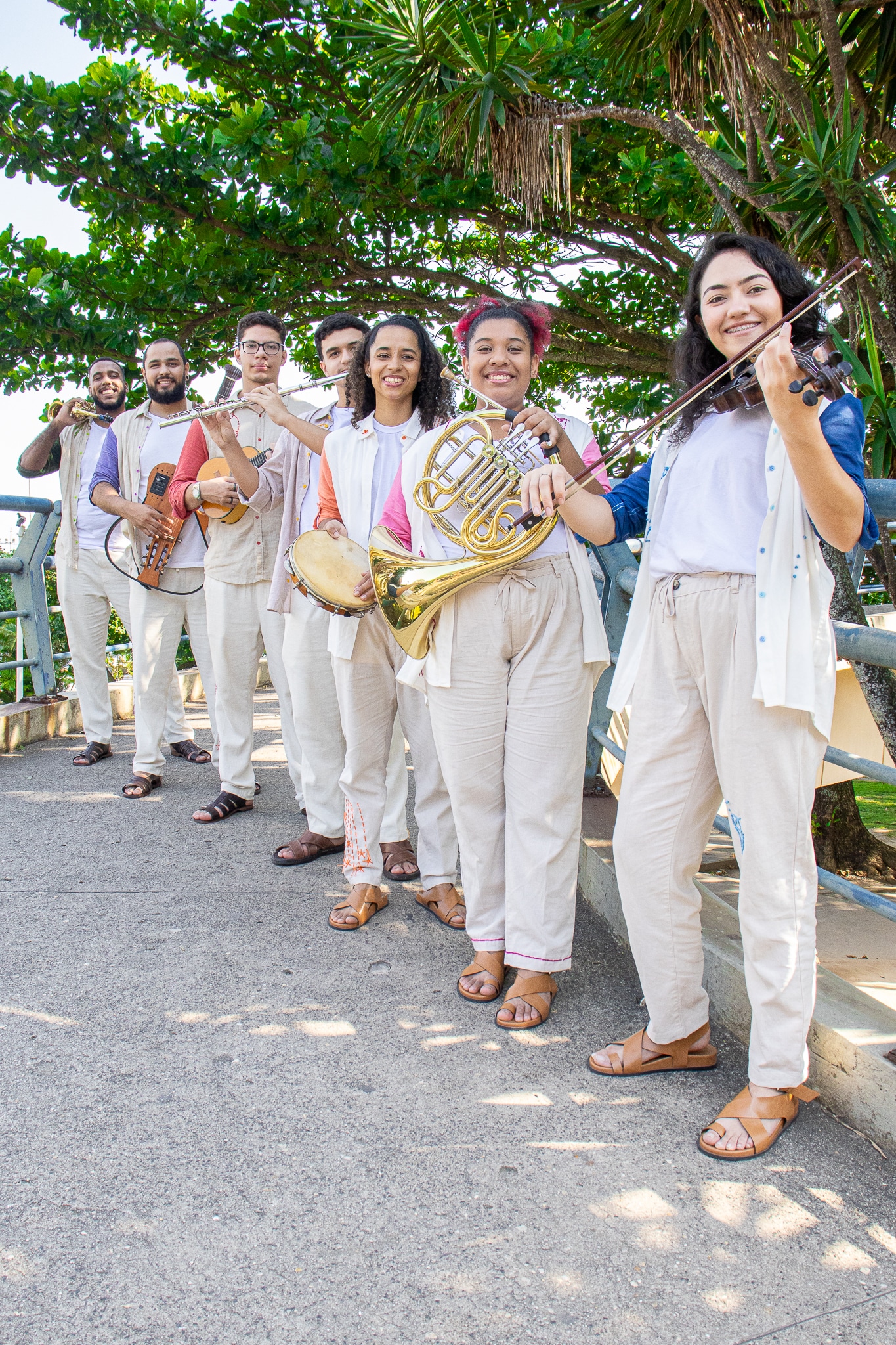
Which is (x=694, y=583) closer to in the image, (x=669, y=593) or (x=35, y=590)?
(x=669, y=593)

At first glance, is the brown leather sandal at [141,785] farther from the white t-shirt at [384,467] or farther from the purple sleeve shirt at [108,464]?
the white t-shirt at [384,467]

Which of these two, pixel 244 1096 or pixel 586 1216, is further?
pixel 244 1096

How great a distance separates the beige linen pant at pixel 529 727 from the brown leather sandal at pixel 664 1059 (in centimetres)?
39

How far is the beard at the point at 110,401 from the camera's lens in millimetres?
5508

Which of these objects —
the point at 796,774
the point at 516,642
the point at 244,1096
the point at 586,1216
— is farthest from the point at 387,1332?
the point at 516,642

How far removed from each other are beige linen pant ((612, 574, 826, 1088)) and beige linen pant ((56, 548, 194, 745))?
3772 millimetres

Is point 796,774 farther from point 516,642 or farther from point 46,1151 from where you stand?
point 46,1151

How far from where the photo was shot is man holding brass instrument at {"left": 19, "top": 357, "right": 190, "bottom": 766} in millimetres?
5496

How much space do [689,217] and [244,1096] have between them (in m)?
6.50

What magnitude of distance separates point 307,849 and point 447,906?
81 cm

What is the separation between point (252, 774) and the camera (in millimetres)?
4684

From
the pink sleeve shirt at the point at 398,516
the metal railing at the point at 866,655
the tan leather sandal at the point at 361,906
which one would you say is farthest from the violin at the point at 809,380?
the tan leather sandal at the point at 361,906

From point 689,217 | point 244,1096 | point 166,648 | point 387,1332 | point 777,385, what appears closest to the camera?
point 387,1332

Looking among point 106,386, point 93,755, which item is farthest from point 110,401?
point 93,755
